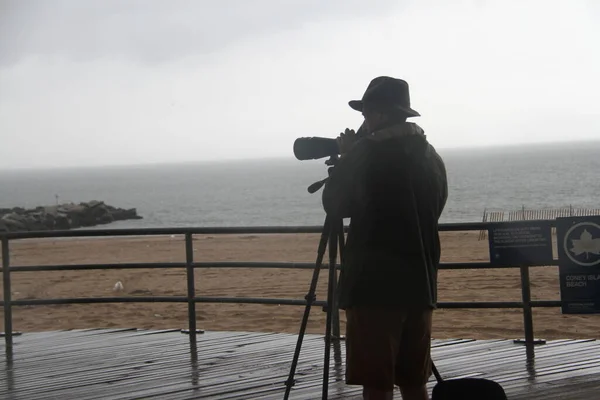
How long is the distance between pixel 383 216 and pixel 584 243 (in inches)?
126

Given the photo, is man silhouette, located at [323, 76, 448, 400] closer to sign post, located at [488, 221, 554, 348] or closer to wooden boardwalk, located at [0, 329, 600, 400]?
wooden boardwalk, located at [0, 329, 600, 400]

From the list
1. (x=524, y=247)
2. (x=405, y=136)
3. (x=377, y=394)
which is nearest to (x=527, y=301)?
A: (x=524, y=247)

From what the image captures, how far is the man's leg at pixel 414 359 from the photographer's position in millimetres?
3668

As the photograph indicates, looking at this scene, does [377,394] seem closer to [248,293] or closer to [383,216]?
[383,216]

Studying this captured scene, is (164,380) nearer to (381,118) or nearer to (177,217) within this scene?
(381,118)

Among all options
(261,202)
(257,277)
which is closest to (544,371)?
(257,277)

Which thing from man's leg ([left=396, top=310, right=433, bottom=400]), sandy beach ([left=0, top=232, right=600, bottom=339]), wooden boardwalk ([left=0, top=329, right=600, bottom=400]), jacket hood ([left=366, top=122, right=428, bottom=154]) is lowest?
sandy beach ([left=0, top=232, right=600, bottom=339])

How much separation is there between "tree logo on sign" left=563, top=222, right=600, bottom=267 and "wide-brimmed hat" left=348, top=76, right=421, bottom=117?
2.98m

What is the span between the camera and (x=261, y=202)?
84.1m

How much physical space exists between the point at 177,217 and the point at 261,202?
1653 centimetres

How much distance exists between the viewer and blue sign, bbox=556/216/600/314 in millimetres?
6145

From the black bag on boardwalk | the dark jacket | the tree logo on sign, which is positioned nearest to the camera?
the dark jacket

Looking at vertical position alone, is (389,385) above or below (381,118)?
below

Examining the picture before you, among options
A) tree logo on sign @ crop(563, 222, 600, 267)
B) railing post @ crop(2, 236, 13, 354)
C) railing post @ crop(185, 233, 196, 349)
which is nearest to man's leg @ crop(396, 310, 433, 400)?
tree logo on sign @ crop(563, 222, 600, 267)
